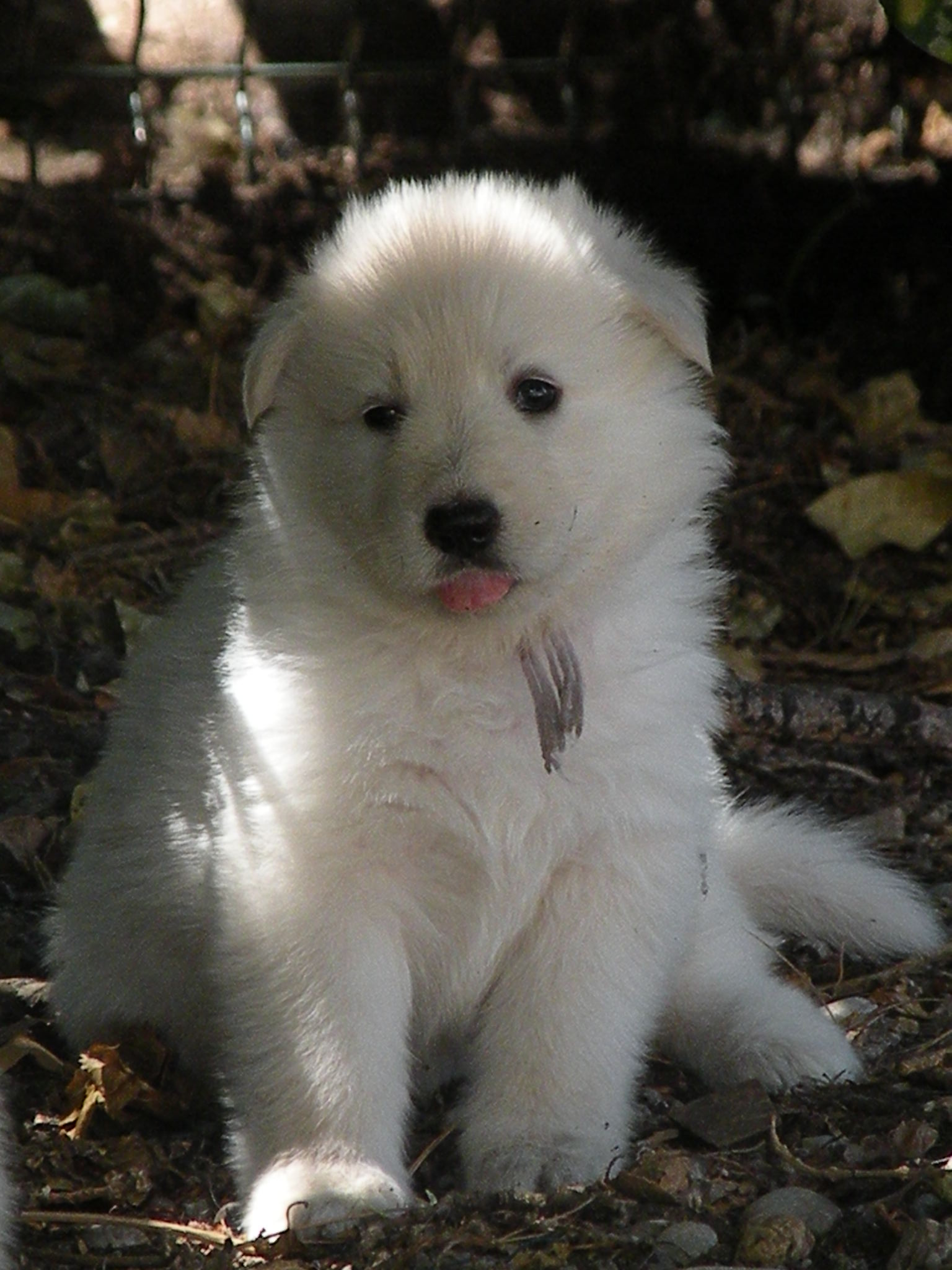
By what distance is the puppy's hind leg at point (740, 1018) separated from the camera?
10.5 feet

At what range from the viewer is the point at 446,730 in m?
2.95

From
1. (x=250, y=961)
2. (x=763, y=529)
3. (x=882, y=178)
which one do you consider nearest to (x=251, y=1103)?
(x=250, y=961)

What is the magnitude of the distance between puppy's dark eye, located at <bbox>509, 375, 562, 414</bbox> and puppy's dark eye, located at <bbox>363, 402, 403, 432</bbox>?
0.18 metres

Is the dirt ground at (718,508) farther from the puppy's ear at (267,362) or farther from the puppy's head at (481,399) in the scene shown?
the puppy's ear at (267,362)

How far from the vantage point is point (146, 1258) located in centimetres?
274

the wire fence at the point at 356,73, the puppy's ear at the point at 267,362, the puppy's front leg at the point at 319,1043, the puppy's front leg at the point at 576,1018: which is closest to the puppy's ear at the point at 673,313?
the puppy's ear at the point at 267,362

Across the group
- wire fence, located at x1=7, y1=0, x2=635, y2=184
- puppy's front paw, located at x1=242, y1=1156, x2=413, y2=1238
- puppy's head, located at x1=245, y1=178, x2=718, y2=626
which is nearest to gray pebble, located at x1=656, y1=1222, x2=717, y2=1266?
puppy's front paw, located at x1=242, y1=1156, x2=413, y2=1238

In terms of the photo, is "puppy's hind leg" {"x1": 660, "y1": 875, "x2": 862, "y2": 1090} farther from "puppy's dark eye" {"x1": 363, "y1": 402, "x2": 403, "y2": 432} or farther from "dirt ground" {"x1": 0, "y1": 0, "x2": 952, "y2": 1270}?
"puppy's dark eye" {"x1": 363, "y1": 402, "x2": 403, "y2": 432}

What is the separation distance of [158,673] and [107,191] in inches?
147

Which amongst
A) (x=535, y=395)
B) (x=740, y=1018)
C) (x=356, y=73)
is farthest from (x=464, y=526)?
(x=356, y=73)

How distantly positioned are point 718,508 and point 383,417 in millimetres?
2281

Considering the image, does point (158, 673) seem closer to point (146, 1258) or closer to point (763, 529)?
point (146, 1258)

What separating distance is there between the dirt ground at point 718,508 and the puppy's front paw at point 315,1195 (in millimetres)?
60

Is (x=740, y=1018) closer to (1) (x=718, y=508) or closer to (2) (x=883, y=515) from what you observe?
(1) (x=718, y=508)
